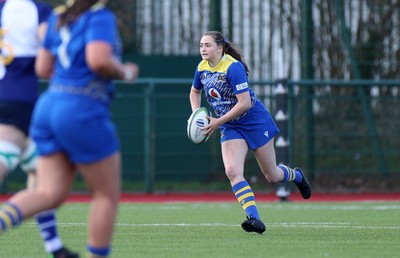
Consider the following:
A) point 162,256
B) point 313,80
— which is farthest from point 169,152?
point 162,256

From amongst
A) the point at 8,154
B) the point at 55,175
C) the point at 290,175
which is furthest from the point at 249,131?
the point at 55,175

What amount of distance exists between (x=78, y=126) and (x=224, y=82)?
13.9ft

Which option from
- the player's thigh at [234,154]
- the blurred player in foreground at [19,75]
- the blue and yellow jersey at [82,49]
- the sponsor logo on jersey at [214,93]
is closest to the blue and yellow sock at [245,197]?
the player's thigh at [234,154]

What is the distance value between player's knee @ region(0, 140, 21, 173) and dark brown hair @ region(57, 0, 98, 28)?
121 centimetres

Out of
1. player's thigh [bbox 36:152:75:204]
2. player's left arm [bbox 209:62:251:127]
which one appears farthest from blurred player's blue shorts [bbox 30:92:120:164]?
player's left arm [bbox 209:62:251:127]

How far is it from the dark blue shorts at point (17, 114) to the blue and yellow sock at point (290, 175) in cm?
413

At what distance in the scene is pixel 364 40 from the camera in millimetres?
18609

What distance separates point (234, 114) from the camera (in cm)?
959

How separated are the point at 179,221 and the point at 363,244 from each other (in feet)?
9.92

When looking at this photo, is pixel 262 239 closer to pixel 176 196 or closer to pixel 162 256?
pixel 162 256

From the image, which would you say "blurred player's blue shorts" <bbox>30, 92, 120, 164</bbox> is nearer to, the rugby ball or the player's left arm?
the player's left arm

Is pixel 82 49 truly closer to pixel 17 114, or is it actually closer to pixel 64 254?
pixel 17 114

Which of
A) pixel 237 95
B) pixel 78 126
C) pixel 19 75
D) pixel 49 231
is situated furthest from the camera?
pixel 237 95

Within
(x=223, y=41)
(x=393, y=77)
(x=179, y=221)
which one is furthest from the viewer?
(x=393, y=77)
